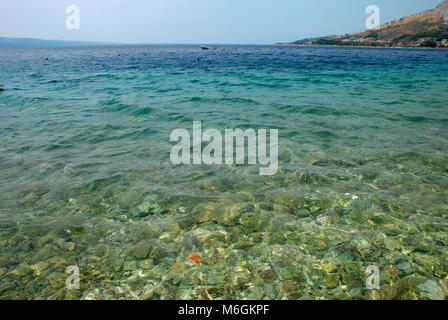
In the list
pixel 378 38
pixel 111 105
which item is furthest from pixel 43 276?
pixel 378 38

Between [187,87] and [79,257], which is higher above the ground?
[187,87]

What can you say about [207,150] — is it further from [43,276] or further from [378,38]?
[378,38]

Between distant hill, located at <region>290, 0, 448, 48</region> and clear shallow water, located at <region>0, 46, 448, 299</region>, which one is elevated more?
distant hill, located at <region>290, 0, 448, 48</region>

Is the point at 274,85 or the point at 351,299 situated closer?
the point at 351,299

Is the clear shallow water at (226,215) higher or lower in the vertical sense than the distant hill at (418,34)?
lower

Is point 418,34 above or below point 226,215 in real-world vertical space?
above

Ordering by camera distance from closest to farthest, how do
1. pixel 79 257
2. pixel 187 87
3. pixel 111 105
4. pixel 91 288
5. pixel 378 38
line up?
pixel 91 288 → pixel 79 257 → pixel 111 105 → pixel 187 87 → pixel 378 38

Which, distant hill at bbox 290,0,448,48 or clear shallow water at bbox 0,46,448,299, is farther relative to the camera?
distant hill at bbox 290,0,448,48

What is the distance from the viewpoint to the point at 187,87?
20828 mm

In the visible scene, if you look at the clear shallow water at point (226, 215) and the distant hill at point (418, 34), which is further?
the distant hill at point (418, 34)

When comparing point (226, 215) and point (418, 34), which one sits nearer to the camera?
point (226, 215)

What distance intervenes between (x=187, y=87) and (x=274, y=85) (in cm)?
715

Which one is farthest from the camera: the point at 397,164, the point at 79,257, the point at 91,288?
the point at 397,164
